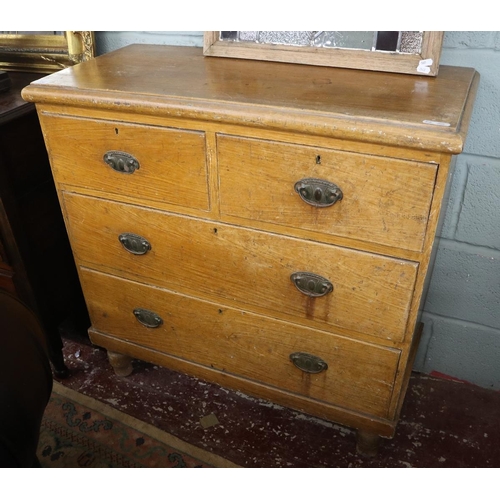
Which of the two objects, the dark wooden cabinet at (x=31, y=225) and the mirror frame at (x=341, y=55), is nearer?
the mirror frame at (x=341, y=55)

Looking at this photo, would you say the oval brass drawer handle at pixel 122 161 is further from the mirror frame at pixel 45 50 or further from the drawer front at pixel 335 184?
the mirror frame at pixel 45 50

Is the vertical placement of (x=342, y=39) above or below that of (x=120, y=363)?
above

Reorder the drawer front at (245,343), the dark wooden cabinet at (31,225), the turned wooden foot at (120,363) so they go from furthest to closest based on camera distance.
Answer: the turned wooden foot at (120,363)
the dark wooden cabinet at (31,225)
the drawer front at (245,343)

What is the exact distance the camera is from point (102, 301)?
1.70 metres

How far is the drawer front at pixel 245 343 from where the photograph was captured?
54.4 inches

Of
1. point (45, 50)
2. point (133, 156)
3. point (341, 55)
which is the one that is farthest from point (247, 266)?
point (45, 50)

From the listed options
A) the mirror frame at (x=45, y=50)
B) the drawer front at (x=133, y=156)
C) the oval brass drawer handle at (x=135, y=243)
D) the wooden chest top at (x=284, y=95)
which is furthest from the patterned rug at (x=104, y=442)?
the mirror frame at (x=45, y=50)

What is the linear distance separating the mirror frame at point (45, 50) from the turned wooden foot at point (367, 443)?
60.0 inches

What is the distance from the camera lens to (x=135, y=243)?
1.48m

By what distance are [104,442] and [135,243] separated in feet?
2.28

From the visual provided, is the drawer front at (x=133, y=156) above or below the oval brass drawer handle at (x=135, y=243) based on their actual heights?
above

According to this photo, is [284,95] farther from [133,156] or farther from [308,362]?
[308,362]
